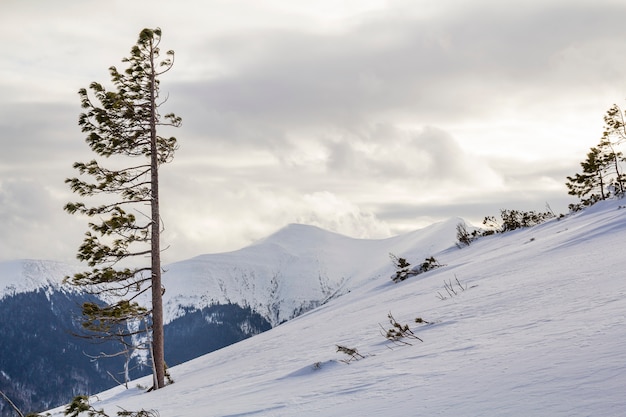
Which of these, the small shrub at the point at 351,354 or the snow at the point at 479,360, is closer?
the snow at the point at 479,360

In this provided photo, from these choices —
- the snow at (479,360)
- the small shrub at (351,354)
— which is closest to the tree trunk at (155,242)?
the snow at (479,360)

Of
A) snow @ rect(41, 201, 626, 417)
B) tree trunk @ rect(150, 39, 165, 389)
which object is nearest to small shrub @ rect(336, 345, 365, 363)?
snow @ rect(41, 201, 626, 417)

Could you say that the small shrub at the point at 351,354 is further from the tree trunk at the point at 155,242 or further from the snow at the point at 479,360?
the tree trunk at the point at 155,242

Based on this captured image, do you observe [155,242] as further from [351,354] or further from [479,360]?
[479,360]

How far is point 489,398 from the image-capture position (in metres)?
3.05

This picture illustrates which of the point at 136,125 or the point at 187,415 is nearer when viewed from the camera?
the point at 187,415

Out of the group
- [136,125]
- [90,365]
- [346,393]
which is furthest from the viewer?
[90,365]

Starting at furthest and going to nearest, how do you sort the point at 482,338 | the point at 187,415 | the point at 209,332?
the point at 209,332
the point at 187,415
the point at 482,338

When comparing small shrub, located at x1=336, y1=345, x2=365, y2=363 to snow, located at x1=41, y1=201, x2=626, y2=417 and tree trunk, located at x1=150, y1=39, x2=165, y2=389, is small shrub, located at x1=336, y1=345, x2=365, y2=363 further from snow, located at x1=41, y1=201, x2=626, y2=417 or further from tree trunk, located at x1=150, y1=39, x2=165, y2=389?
tree trunk, located at x1=150, y1=39, x2=165, y2=389

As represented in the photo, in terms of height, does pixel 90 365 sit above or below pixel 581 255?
below

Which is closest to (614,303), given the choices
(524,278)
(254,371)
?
(524,278)

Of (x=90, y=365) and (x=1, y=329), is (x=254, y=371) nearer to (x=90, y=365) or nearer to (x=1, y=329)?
→ (x=90, y=365)

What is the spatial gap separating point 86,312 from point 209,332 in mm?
190567

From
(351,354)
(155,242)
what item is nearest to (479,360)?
(351,354)
